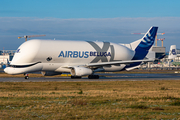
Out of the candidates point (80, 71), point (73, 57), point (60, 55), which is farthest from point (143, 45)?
point (60, 55)

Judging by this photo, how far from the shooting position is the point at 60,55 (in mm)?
43750

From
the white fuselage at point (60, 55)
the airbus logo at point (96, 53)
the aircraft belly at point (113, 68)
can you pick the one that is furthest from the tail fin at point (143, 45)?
the airbus logo at point (96, 53)

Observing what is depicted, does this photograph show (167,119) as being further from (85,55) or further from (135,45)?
(135,45)

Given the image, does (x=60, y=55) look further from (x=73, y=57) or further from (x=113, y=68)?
(x=113, y=68)

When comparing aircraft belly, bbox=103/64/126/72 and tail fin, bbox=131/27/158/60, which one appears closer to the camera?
aircraft belly, bbox=103/64/126/72

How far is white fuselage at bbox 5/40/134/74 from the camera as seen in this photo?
137ft

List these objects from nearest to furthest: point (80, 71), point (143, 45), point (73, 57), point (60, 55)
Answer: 1. point (80, 71)
2. point (60, 55)
3. point (73, 57)
4. point (143, 45)

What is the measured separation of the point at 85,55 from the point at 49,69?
21.6 feet

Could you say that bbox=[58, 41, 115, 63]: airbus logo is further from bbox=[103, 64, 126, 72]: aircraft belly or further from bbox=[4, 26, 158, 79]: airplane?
bbox=[103, 64, 126, 72]: aircraft belly

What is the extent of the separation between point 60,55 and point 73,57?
2328 millimetres

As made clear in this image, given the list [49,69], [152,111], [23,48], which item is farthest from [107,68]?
[152,111]

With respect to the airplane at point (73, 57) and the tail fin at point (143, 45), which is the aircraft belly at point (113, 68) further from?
the tail fin at point (143, 45)

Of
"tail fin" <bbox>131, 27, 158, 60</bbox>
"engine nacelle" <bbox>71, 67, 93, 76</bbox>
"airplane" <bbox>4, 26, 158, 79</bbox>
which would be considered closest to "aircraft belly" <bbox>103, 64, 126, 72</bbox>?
"airplane" <bbox>4, 26, 158, 79</bbox>

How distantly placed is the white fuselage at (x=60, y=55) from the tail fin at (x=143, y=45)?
3791mm
